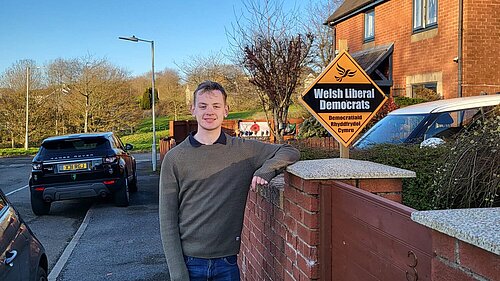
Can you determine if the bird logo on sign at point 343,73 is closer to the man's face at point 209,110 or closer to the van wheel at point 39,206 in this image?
the man's face at point 209,110

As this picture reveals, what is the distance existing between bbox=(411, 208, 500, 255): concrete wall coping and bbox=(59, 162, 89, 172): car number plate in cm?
925

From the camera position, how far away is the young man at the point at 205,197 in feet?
8.98

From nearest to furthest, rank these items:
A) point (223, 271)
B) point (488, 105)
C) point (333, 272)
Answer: point (333, 272) < point (223, 271) < point (488, 105)

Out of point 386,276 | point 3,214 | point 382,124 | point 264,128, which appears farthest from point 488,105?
point 264,128

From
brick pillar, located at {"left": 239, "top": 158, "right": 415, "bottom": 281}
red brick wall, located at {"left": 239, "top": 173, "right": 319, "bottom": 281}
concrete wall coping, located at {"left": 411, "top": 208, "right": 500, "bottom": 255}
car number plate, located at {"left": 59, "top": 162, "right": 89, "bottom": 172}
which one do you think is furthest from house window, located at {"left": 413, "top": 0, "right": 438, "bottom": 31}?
concrete wall coping, located at {"left": 411, "top": 208, "right": 500, "bottom": 255}

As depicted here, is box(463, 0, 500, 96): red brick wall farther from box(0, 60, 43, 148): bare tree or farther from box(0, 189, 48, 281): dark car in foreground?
box(0, 60, 43, 148): bare tree

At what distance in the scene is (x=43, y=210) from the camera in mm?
10039

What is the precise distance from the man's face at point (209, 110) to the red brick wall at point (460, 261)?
1608mm

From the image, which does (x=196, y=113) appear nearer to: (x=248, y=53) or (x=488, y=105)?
(x=488, y=105)

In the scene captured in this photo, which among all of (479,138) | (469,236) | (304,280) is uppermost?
(479,138)

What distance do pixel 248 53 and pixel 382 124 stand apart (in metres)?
4.92

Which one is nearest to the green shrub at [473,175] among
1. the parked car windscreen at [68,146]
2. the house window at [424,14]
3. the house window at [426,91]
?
the parked car windscreen at [68,146]

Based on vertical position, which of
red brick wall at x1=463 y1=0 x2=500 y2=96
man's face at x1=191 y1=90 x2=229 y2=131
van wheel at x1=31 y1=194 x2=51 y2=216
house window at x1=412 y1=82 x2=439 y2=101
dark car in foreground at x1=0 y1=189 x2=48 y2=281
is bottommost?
van wheel at x1=31 y1=194 x2=51 y2=216

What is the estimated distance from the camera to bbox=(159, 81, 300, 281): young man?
274cm
